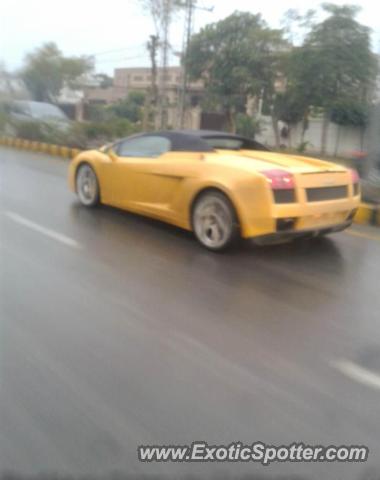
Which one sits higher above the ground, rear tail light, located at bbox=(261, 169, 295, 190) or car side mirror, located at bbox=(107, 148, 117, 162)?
car side mirror, located at bbox=(107, 148, 117, 162)

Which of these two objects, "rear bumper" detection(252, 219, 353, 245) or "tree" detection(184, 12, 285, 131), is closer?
"rear bumper" detection(252, 219, 353, 245)

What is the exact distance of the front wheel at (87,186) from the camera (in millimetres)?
7390

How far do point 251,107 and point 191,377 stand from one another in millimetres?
18983

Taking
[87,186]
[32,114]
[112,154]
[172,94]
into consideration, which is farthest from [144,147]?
[172,94]

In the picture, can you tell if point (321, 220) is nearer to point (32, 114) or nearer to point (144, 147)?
point (144, 147)

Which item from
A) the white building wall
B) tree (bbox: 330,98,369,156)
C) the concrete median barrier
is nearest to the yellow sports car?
the concrete median barrier

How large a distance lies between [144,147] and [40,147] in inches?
451

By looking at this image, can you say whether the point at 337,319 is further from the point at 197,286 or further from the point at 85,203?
the point at 85,203

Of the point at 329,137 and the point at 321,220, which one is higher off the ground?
the point at 329,137

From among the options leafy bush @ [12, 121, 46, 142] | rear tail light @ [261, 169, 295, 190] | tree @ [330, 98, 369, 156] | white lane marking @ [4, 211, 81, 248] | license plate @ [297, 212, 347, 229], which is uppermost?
tree @ [330, 98, 369, 156]

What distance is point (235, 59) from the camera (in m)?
20.5

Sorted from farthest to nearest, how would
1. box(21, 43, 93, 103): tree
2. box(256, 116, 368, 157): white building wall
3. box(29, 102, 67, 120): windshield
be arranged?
box(21, 43, 93, 103): tree, box(29, 102, 67, 120): windshield, box(256, 116, 368, 157): white building wall

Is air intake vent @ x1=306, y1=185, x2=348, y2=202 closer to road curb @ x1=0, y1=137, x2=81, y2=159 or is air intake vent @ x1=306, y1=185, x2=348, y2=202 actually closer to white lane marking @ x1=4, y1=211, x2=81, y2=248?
white lane marking @ x1=4, y1=211, x2=81, y2=248

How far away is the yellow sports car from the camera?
17.3 feet
